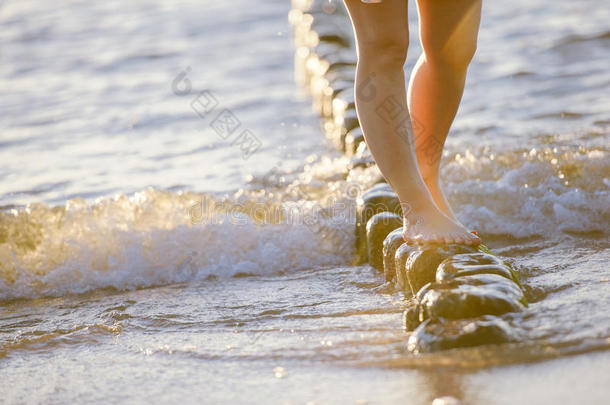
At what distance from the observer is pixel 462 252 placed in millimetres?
2363

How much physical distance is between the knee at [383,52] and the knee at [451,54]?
21 cm

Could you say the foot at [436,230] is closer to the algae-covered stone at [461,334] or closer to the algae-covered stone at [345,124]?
the algae-covered stone at [461,334]

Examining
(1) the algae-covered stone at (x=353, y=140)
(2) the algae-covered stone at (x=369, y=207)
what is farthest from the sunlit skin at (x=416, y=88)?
(1) the algae-covered stone at (x=353, y=140)

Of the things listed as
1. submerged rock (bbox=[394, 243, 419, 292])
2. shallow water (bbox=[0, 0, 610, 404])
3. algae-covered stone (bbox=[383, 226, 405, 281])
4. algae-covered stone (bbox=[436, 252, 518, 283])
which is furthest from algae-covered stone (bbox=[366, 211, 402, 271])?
algae-covered stone (bbox=[436, 252, 518, 283])

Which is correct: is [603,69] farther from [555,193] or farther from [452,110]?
[452,110]

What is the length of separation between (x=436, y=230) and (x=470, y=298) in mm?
437

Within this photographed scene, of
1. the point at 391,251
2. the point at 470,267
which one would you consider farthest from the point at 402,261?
the point at 470,267

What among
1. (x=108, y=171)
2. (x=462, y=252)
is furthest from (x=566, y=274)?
(x=108, y=171)

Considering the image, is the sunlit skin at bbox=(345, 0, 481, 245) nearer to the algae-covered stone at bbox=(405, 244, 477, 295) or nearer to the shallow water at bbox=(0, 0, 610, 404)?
the algae-covered stone at bbox=(405, 244, 477, 295)

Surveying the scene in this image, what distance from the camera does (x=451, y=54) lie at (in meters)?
2.51

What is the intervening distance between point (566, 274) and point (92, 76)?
21.9 feet

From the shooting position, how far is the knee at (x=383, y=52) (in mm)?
2316

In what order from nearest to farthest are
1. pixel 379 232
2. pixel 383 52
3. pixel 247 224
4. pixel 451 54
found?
pixel 383 52 < pixel 451 54 < pixel 379 232 < pixel 247 224

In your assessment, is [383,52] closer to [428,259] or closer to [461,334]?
[428,259]
